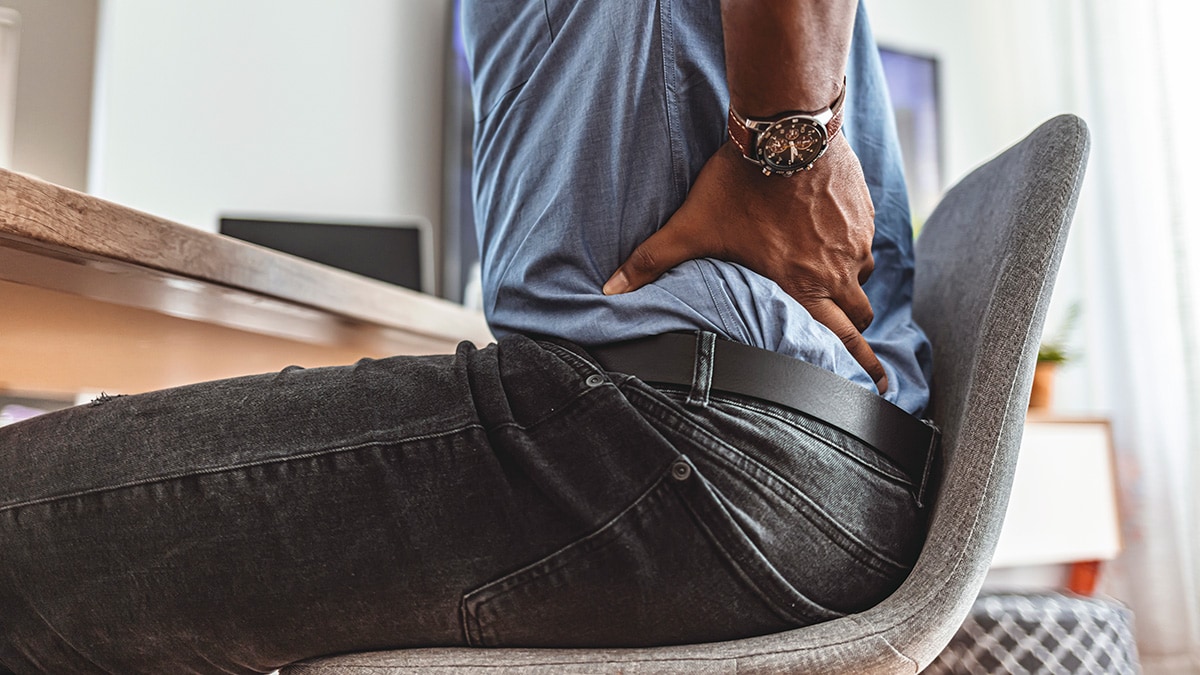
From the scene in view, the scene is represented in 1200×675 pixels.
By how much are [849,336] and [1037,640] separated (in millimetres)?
926

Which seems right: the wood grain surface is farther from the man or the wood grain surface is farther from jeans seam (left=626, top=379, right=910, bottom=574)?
jeans seam (left=626, top=379, right=910, bottom=574)

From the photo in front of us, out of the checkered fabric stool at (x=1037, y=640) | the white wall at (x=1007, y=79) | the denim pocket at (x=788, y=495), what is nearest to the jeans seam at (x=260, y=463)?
the denim pocket at (x=788, y=495)

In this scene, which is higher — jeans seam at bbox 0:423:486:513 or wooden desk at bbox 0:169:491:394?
wooden desk at bbox 0:169:491:394

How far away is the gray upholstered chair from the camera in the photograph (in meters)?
0.44

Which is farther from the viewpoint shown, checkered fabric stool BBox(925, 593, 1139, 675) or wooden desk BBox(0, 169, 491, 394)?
checkered fabric stool BBox(925, 593, 1139, 675)

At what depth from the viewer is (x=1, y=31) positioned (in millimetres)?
1664

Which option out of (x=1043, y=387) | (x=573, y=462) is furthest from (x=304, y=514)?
(x=1043, y=387)

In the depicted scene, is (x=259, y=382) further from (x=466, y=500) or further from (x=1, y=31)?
(x=1, y=31)

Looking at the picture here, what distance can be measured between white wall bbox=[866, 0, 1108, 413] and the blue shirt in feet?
7.76

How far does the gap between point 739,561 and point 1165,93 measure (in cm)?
254

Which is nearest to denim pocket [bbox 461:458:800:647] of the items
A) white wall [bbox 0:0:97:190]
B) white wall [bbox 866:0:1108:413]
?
white wall [bbox 0:0:97:190]

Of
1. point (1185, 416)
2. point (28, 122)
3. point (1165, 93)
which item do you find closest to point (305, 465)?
point (28, 122)

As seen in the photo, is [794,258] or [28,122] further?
[28,122]

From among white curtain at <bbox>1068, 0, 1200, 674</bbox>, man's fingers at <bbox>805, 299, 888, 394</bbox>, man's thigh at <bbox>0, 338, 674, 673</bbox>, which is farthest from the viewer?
white curtain at <bbox>1068, 0, 1200, 674</bbox>
